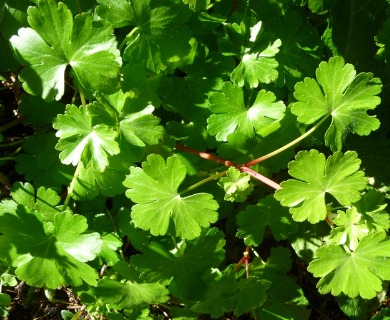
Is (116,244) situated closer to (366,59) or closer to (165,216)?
(165,216)

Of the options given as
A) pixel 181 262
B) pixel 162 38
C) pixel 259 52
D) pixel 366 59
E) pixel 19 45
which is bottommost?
pixel 181 262

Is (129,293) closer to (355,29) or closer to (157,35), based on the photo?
(157,35)

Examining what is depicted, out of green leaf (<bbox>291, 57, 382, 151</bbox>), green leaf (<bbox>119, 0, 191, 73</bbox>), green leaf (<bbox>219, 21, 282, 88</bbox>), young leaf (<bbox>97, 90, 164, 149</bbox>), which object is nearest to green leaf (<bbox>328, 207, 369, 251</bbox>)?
green leaf (<bbox>291, 57, 382, 151</bbox>)

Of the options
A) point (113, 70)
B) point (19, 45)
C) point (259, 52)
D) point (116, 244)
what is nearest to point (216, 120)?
point (259, 52)

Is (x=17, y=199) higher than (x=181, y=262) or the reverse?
higher

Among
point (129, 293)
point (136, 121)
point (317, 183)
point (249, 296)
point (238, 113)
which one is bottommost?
point (249, 296)

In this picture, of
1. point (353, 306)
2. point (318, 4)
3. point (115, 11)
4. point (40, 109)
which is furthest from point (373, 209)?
point (40, 109)

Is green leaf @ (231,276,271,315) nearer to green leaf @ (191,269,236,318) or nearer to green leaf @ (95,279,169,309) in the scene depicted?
green leaf @ (191,269,236,318)
